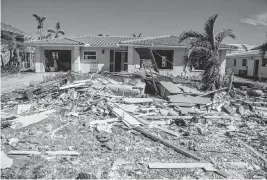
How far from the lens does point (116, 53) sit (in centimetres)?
2200

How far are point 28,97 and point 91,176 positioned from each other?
686cm

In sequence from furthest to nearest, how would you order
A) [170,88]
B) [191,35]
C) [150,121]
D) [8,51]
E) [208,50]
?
[8,51] < [191,35] < [208,50] < [170,88] < [150,121]

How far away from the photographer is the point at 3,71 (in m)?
19.2

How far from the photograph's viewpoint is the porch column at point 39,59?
810 inches

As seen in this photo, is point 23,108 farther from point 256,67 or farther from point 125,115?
point 256,67

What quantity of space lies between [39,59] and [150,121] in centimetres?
1721

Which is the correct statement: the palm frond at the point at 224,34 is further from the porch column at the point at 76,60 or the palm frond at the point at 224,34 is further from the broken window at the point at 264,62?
the porch column at the point at 76,60

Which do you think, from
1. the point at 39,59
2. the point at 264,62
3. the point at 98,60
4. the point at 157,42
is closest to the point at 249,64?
the point at 264,62

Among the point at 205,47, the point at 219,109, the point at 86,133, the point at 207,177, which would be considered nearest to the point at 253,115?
the point at 219,109

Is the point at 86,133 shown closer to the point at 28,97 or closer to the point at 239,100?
the point at 28,97

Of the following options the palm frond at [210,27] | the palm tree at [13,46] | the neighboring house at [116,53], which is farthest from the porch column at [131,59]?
the palm tree at [13,46]

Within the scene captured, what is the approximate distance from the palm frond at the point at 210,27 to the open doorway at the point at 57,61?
16272 mm

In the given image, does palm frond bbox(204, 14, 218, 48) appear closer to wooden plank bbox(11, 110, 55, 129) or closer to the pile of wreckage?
the pile of wreckage

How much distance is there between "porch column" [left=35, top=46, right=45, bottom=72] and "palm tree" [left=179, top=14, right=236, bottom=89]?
14.9m
